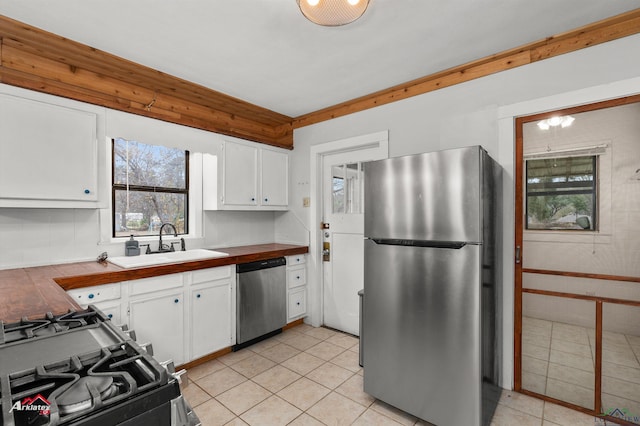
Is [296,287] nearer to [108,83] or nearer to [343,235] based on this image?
[343,235]

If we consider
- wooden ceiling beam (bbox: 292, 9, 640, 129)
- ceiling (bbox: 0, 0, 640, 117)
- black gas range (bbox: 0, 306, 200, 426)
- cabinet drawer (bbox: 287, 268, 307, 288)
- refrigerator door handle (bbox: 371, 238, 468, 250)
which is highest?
ceiling (bbox: 0, 0, 640, 117)

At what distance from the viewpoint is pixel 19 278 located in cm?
193

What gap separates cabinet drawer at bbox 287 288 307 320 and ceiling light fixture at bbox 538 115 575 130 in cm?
276

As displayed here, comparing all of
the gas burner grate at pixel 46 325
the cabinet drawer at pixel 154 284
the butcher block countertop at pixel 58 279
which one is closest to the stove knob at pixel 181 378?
the gas burner grate at pixel 46 325

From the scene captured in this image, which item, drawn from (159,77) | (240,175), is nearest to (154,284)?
(240,175)

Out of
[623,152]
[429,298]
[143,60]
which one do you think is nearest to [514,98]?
[623,152]

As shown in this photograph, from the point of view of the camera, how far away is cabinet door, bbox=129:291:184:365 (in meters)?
2.32

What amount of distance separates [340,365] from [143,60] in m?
2.95

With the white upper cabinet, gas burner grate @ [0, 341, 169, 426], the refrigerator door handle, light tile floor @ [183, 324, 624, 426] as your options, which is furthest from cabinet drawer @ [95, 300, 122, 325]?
the refrigerator door handle

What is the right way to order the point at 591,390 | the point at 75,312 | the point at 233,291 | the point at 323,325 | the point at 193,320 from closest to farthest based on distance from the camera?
1. the point at 75,312
2. the point at 591,390
3. the point at 193,320
4. the point at 233,291
5. the point at 323,325

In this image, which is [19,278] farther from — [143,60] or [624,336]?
[624,336]

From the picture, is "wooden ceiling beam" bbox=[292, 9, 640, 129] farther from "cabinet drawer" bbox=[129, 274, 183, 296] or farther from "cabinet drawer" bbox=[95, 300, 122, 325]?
"cabinet drawer" bbox=[95, 300, 122, 325]

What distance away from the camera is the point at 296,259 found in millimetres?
3580

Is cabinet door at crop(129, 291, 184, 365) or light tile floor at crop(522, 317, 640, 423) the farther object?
cabinet door at crop(129, 291, 184, 365)
